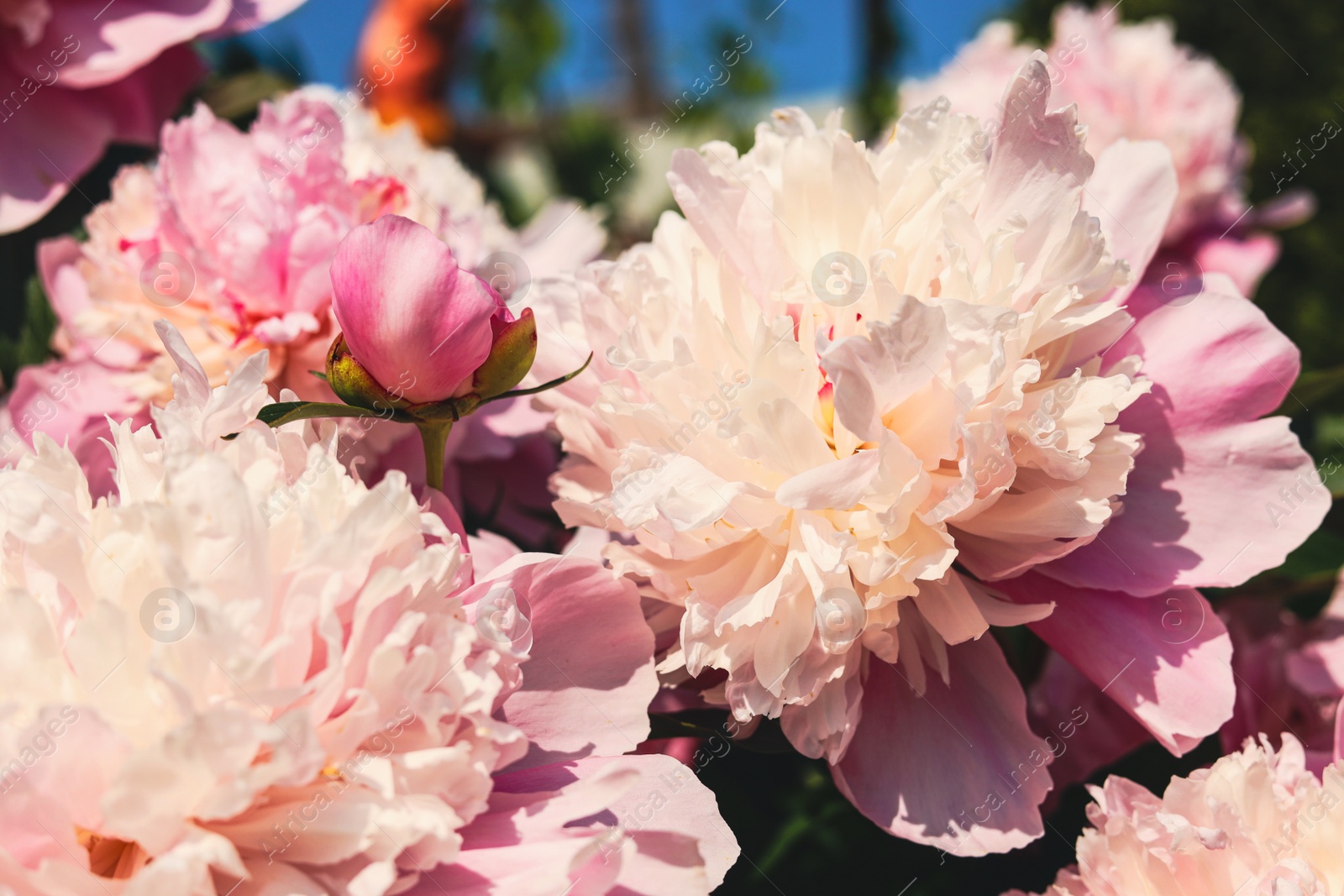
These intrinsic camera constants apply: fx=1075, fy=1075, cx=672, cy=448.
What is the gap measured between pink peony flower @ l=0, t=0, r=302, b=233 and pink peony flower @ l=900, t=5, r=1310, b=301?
0.75 metres

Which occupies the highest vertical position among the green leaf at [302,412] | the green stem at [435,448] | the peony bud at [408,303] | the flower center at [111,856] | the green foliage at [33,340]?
the peony bud at [408,303]

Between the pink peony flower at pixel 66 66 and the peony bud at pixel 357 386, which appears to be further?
the pink peony flower at pixel 66 66

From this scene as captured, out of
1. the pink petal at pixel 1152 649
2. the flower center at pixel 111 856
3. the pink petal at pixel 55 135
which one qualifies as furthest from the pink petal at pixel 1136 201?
the pink petal at pixel 55 135

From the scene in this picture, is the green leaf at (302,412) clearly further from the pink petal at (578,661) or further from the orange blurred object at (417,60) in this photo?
the orange blurred object at (417,60)

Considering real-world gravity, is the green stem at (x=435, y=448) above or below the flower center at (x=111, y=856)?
above

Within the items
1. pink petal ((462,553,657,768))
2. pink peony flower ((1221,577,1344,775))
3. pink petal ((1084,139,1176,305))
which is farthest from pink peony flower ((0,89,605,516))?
pink peony flower ((1221,577,1344,775))

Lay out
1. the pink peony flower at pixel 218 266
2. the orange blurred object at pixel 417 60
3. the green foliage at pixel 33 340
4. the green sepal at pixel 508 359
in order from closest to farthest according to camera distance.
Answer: the green sepal at pixel 508 359 < the pink peony flower at pixel 218 266 < the green foliage at pixel 33 340 < the orange blurred object at pixel 417 60

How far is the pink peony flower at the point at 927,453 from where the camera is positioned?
15.6 inches

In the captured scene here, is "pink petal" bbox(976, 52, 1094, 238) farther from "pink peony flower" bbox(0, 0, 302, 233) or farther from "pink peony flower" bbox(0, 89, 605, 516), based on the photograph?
"pink peony flower" bbox(0, 0, 302, 233)

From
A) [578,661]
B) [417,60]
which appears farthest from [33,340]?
[417,60]

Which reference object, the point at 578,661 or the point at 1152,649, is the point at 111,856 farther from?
the point at 1152,649

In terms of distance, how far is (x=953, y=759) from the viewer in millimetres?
423

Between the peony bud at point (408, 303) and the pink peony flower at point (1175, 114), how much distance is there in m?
0.83

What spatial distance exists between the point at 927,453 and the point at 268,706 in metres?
0.25
